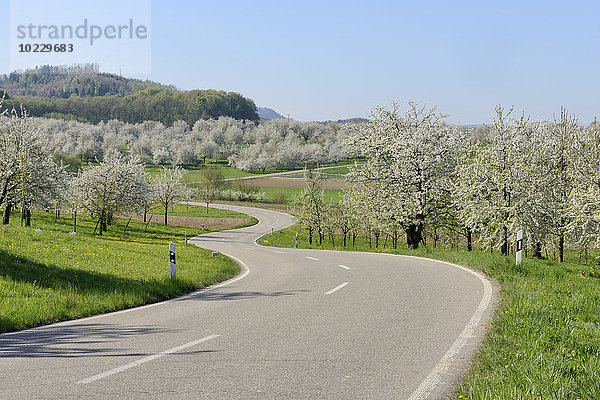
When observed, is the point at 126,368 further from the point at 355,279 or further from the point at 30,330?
the point at 355,279

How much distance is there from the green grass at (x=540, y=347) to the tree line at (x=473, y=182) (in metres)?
15.5

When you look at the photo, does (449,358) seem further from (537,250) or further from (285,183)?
(285,183)

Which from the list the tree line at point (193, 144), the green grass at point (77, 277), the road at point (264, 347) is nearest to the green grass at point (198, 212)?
the tree line at point (193, 144)

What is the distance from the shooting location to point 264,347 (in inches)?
241

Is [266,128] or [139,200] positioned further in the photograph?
[266,128]

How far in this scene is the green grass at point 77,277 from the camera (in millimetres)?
8367

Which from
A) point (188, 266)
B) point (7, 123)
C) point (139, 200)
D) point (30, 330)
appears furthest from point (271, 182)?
point (30, 330)

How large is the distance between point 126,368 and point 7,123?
1365 inches

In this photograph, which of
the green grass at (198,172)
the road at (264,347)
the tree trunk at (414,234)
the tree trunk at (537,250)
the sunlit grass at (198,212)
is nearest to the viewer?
the road at (264,347)

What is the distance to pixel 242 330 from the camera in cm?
709

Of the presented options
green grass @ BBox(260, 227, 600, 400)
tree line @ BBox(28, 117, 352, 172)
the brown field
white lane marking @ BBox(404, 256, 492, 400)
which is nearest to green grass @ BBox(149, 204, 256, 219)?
the brown field

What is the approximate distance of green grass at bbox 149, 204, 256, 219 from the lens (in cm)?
6731

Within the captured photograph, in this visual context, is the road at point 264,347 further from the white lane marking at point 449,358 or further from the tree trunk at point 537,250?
the tree trunk at point 537,250

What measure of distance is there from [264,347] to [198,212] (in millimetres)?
67678
